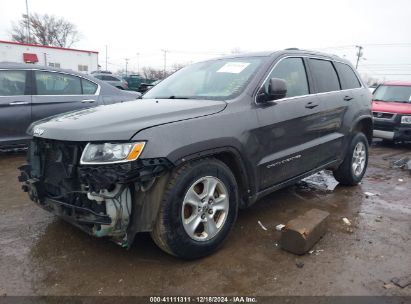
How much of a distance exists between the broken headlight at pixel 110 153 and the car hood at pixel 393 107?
785 cm

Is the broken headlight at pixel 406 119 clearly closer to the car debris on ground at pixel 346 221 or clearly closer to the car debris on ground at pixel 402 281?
the car debris on ground at pixel 346 221

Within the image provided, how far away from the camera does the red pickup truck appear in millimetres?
8391

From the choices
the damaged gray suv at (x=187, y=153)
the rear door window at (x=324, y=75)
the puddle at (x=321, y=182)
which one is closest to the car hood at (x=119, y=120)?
the damaged gray suv at (x=187, y=153)

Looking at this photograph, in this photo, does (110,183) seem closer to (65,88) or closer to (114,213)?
(114,213)

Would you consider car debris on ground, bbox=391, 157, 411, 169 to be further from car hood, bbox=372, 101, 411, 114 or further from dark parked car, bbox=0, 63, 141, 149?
dark parked car, bbox=0, 63, 141, 149

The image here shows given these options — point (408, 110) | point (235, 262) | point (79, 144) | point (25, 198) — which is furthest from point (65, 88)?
point (408, 110)

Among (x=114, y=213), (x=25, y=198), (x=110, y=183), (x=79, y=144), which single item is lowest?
(x=25, y=198)

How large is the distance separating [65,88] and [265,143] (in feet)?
14.7

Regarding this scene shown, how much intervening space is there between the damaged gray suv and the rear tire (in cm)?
89

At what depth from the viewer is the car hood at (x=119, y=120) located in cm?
257

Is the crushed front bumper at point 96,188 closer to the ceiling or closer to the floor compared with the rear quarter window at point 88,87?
closer to the floor

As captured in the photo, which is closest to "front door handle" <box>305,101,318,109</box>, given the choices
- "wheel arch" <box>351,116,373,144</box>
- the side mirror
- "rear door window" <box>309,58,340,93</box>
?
"rear door window" <box>309,58,340,93</box>

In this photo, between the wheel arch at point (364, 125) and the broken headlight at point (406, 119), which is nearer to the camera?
the wheel arch at point (364, 125)

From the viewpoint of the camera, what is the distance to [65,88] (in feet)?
21.2
